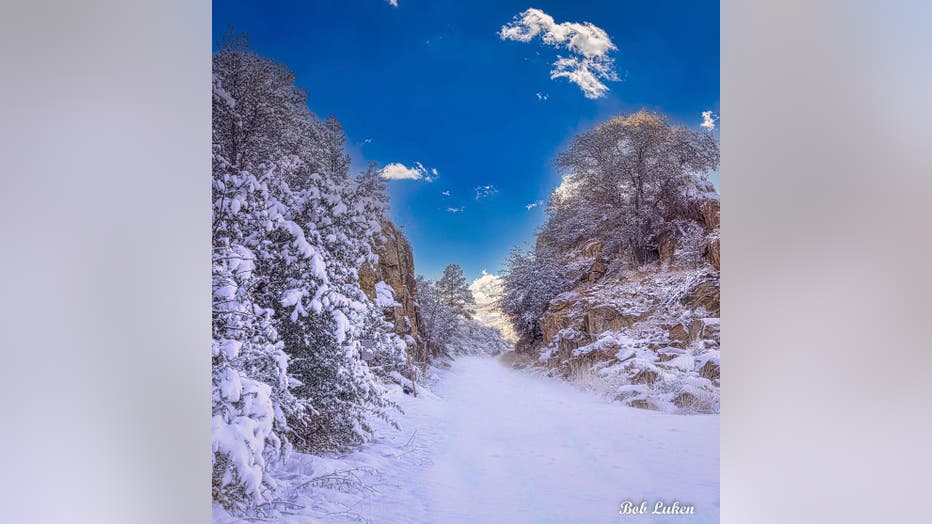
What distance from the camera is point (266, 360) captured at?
1.87m

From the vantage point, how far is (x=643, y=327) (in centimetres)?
198

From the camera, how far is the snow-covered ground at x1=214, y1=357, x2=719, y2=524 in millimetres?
1875

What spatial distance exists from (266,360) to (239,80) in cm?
134

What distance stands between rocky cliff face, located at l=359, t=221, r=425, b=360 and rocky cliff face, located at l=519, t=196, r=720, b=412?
606 mm

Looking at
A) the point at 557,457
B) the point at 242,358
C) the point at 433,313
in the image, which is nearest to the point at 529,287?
the point at 433,313

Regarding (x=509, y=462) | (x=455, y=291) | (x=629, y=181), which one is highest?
(x=629, y=181)

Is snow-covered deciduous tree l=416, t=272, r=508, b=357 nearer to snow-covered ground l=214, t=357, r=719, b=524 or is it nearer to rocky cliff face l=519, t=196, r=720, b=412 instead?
snow-covered ground l=214, t=357, r=719, b=524

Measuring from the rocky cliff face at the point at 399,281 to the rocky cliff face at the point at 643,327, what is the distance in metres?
0.61

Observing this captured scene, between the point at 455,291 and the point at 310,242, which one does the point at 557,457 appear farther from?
the point at 310,242

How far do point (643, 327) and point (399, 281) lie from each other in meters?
1.22

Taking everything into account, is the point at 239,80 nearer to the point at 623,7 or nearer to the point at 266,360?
the point at 266,360

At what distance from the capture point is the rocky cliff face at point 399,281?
6.49 feet
